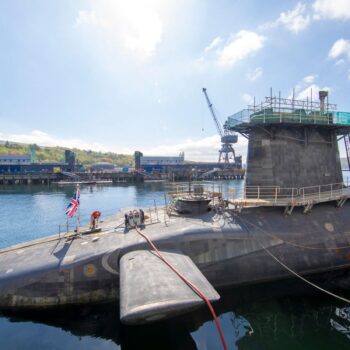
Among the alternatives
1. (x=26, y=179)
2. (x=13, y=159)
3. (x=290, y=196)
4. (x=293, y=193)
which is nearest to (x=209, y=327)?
(x=290, y=196)

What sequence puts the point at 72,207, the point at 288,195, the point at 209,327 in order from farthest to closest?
the point at 288,195, the point at 72,207, the point at 209,327

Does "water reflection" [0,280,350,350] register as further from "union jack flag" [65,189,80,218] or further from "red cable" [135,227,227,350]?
"union jack flag" [65,189,80,218]

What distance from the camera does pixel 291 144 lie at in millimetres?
22406

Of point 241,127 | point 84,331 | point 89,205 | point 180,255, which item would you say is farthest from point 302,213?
point 89,205

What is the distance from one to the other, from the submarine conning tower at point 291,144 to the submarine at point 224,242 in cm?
9

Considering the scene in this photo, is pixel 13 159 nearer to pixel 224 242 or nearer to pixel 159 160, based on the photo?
pixel 159 160

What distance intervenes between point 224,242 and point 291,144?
10778 millimetres

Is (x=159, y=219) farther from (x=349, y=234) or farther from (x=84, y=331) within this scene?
(x=349, y=234)

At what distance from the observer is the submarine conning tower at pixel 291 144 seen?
22.0 metres

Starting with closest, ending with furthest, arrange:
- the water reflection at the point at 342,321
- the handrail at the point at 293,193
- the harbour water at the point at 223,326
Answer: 1. the harbour water at the point at 223,326
2. the water reflection at the point at 342,321
3. the handrail at the point at 293,193

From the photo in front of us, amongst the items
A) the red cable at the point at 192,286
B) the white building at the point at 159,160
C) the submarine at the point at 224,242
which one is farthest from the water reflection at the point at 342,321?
the white building at the point at 159,160

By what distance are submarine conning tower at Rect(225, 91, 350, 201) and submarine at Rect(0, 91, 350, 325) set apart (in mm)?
85

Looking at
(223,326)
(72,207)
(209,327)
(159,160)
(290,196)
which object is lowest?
(223,326)

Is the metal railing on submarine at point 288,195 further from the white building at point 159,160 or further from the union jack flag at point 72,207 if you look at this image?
the white building at point 159,160
